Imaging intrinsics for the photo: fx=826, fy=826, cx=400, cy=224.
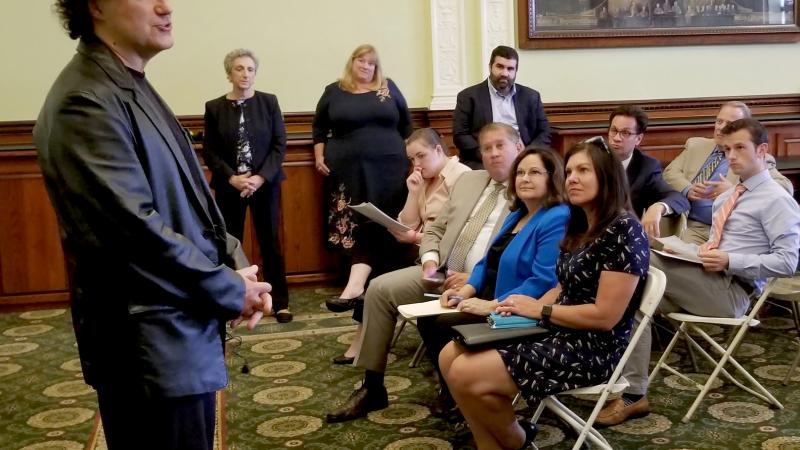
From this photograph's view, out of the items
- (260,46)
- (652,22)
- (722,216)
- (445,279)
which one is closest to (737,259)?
(722,216)

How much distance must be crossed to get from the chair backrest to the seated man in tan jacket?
155cm

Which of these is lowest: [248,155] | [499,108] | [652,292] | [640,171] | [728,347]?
[728,347]

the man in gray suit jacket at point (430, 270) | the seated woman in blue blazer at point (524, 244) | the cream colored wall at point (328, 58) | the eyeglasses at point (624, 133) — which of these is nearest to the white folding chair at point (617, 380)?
the seated woman in blue blazer at point (524, 244)

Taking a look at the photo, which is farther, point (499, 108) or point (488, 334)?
point (499, 108)

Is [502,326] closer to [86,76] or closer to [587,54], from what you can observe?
[86,76]

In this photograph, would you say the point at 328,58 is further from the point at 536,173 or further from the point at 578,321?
the point at 578,321

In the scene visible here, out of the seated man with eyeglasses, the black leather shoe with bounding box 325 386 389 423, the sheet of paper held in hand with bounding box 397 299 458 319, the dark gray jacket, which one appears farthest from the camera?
the seated man with eyeglasses

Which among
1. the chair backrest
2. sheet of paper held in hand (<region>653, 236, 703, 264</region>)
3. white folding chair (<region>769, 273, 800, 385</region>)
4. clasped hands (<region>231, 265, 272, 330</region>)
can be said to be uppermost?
clasped hands (<region>231, 265, 272, 330</region>)

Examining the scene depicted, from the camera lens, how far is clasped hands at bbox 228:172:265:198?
4.95m

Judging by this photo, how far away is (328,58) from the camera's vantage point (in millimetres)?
6266

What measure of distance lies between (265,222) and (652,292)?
120 inches

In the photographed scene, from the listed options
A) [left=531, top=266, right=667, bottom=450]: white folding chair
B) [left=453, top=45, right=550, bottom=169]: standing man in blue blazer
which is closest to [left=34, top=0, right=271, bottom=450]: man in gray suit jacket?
[left=531, top=266, right=667, bottom=450]: white folding chair

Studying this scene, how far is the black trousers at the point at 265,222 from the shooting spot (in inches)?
200

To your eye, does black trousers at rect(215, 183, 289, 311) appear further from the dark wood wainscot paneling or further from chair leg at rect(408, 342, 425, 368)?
chair leg at rect(408, 342, 425, 368)
